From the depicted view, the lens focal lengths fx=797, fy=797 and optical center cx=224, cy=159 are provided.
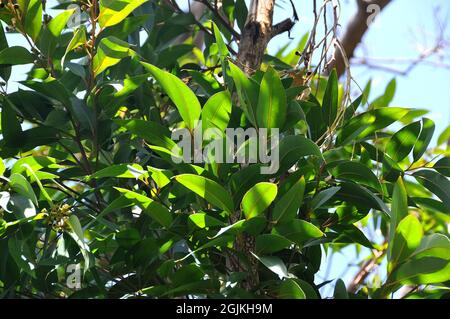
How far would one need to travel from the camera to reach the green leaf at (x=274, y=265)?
36.1 inches

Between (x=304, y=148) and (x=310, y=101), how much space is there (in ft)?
0.64

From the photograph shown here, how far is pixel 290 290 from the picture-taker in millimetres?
924

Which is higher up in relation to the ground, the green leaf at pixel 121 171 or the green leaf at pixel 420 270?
the green leaf at pixel 121 171

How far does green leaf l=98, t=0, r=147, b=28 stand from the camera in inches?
42.6

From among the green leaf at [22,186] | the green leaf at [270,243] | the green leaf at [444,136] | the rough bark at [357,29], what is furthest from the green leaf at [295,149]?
the rough bark at [357,29]

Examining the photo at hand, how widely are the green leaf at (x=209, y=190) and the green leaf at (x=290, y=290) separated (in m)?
0.11

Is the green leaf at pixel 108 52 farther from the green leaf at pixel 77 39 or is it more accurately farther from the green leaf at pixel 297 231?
the green leaf at pixel 297 231

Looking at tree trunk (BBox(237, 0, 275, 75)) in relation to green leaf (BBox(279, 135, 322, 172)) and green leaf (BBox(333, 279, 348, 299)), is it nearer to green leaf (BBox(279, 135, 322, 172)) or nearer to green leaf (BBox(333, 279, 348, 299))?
green leaf (BBox(279, 135, 322, 172))

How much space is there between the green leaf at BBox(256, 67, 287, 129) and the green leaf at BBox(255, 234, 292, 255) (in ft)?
0.46

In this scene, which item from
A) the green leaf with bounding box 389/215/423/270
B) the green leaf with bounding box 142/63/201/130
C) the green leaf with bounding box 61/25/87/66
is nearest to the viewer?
the green leaf with bounding box 389/215/423/270

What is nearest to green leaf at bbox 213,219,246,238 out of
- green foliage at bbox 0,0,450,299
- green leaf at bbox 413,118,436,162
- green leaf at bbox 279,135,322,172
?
→ green foliage at bbox 0,0,450,299

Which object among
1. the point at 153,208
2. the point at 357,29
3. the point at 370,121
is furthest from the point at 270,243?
the point at 357,29

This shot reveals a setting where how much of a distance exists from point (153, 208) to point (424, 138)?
1.35 feet

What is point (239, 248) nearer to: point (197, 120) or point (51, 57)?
point (197, 120)
